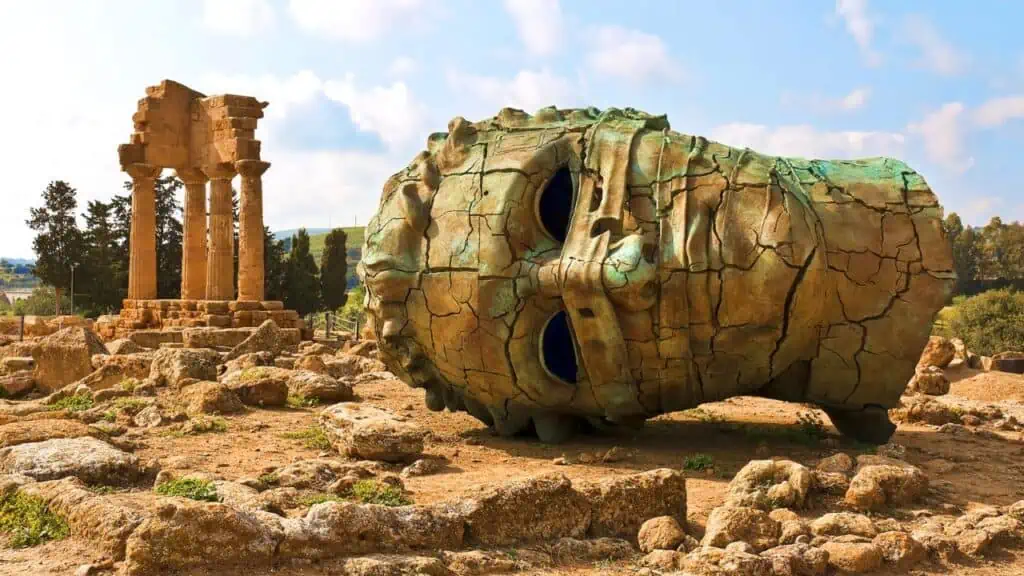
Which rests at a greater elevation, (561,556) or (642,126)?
(642,126)

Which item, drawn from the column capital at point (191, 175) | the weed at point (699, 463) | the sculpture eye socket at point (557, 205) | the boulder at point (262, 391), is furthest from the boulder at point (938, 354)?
the column capital at point (191, 175)

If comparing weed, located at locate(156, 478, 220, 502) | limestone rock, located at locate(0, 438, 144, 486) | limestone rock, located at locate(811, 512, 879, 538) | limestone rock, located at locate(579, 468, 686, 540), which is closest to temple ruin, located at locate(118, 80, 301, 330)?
limestone rock, located at locate(0, 438, 144, 486)

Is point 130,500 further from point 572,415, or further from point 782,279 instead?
point 782,279

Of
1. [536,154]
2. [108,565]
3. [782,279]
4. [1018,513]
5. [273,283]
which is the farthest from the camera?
[273,283]

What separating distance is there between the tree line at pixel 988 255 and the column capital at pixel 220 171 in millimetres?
34465

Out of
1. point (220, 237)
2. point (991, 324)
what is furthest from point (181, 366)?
point (991, 324)

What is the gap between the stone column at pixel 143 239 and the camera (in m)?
24.5

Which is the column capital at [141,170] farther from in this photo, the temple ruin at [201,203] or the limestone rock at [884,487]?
the limestone rock at [884,487]

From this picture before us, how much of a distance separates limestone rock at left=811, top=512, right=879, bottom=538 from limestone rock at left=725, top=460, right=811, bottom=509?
0.39 meters

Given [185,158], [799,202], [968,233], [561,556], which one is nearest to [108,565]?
[561,556]

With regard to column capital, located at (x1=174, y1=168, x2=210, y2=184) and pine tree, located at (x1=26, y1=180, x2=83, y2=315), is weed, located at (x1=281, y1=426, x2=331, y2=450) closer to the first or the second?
column capital, located at (x1=174, y1=168, x2=210, y2=184)

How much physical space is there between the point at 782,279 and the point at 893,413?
381 centimetres

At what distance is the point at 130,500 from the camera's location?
196 inches

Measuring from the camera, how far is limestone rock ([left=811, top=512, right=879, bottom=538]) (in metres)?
4.95
